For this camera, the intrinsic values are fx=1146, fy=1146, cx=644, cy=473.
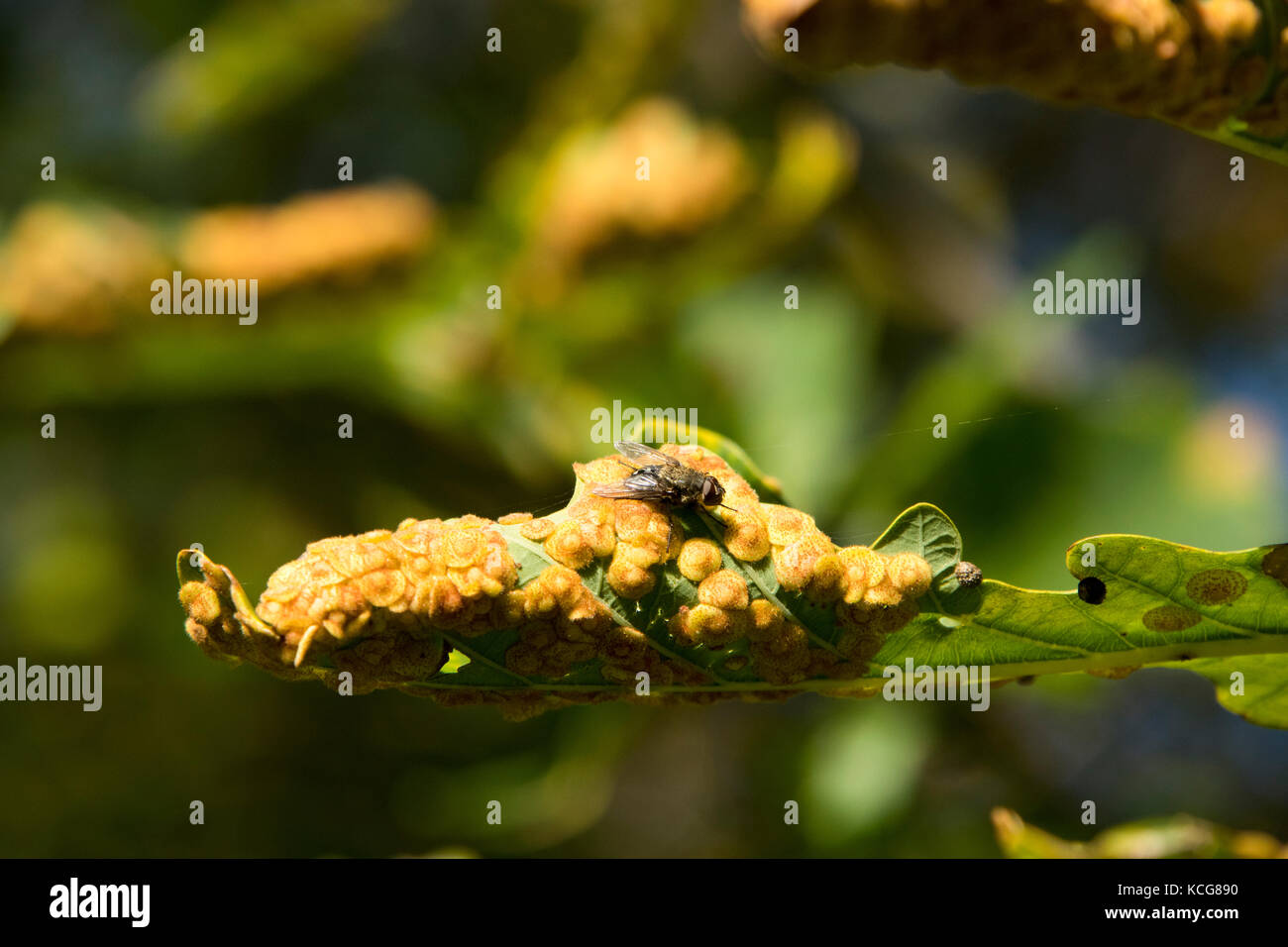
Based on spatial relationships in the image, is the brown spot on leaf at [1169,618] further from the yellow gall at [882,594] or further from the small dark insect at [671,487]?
the small dark insect at [671,487]

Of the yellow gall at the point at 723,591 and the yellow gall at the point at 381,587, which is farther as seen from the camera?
the yellow gall at the point at 723,591

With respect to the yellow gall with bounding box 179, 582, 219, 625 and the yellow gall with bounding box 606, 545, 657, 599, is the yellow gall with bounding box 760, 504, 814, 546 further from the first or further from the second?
the yellow gall with bounding box 179, 582, 219, 625

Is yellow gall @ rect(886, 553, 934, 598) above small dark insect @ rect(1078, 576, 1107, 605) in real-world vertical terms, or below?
above

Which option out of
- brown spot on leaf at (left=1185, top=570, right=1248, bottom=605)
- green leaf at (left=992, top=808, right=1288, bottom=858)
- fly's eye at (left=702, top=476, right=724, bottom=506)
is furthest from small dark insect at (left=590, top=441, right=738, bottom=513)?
green leaf at (left=992, top=808, right=1288, bottom=858)

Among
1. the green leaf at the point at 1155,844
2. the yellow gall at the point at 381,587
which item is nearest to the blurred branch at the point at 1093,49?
the yellow gall at the point at 381,587

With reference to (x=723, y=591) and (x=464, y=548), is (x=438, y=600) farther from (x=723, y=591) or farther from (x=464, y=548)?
(x=723, y=591)

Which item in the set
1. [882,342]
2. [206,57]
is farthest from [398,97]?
[882,342]
